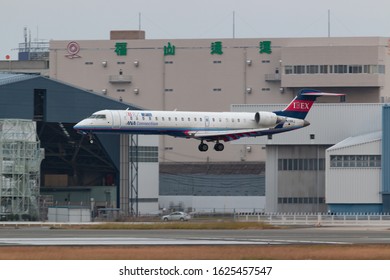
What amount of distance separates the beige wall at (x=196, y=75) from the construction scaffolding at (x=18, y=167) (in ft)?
199

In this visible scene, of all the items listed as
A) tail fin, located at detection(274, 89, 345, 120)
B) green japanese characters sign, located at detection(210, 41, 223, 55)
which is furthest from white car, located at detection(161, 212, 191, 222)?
green japanese characters sign, located at detection(210, 41, 223, 55)

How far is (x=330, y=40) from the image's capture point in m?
184

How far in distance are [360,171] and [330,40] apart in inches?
2437

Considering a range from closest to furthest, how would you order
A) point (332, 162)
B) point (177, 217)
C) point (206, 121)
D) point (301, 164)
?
point (206, 121), point (332, 162), point (177, 217), point (301, 164)

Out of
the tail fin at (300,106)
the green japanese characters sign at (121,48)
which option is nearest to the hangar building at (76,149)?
the tail fin at (300,106)

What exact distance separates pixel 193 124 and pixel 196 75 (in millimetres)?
83283

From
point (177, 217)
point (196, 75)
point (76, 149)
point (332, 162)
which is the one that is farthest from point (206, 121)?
point (196, 75)

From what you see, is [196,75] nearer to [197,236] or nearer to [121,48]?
[121,48]

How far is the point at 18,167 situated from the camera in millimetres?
122750

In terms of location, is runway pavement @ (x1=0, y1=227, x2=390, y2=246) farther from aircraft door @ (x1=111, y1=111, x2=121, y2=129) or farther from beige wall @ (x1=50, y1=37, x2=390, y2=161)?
beige wall @ (x1=50, y1=37, x2=390, y2=161)

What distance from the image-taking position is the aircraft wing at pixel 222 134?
103m

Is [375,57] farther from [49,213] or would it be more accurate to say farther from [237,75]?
[49,213]

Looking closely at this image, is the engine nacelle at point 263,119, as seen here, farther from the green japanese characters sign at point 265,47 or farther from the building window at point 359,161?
the green japanese characters sign at point 265,47

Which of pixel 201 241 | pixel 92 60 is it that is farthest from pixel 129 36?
pixel 201 241
